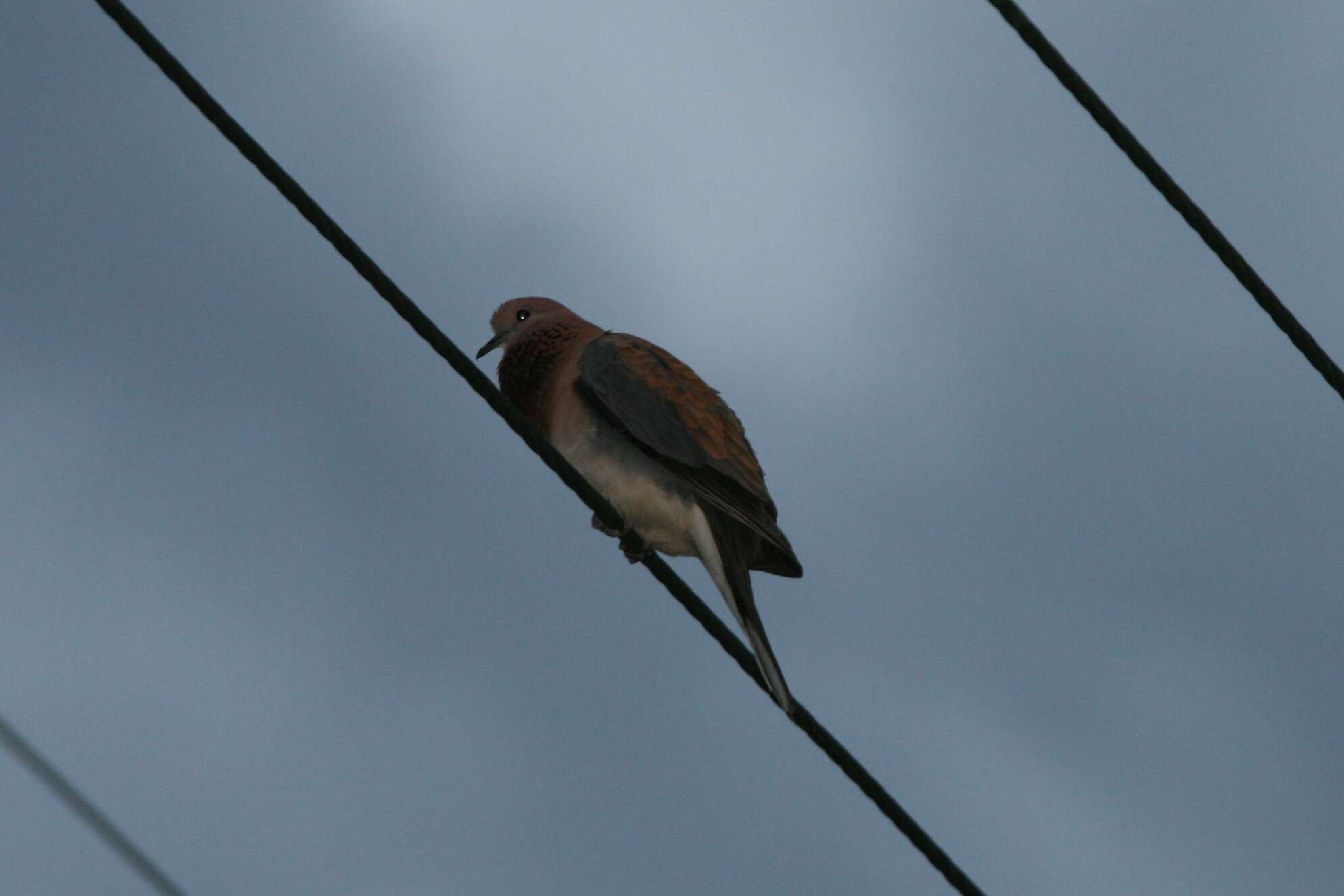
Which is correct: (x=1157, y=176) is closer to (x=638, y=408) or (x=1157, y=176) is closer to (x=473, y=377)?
(x=473, y=377)

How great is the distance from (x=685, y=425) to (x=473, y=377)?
7.61 ft

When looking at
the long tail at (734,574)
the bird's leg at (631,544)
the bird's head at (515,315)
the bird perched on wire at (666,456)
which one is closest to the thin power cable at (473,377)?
the long tail at (734,574)

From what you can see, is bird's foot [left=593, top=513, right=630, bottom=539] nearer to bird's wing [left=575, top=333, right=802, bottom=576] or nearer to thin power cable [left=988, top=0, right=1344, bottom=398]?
bird's wing [left=575, top=333, right=802, bottom=576]

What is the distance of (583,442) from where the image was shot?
20.7 ft

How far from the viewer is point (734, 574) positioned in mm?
5840

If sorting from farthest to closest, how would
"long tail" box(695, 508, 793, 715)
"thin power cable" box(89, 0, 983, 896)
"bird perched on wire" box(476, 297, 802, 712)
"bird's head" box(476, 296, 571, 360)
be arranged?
1. "bird's head" box(476, 296, 571, 360)
2. "bird perched on wire" box(476, 297, 802, 712)
3. "long tail" box(695, 508, 793, 715)
4. "thin power cable" box(89, 0, 983, 896)

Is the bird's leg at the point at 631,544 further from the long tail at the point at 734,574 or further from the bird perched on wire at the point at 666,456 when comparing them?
the long tail at the point at 734,574

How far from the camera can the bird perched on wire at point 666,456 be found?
6004 millimetres

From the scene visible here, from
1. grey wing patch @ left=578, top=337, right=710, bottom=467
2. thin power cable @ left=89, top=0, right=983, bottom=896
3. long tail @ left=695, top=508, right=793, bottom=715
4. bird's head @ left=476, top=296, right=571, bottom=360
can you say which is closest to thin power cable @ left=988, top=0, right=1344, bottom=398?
thin power cable @ left=89, top=0, right=983, bottom=896

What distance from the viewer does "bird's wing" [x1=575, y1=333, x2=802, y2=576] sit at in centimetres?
604

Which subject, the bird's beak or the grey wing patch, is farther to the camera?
the bird's beak

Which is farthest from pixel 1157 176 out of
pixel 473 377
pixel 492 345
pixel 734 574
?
pixel 492 345

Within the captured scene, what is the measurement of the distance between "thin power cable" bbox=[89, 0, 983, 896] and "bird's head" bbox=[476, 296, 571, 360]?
3195 millimetres

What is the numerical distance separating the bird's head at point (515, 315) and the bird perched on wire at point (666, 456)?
36.6 inches
